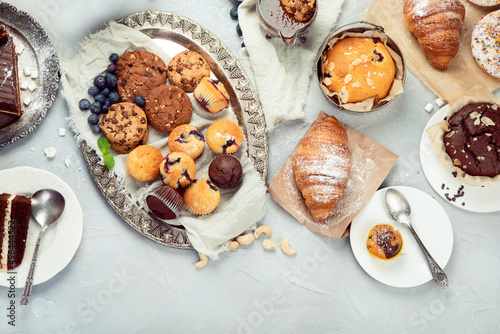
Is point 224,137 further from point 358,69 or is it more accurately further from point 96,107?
point 358,69

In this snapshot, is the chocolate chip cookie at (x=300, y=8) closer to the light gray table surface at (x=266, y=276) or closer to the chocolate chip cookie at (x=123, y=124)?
the light gray table surface at (x=266, y=276)

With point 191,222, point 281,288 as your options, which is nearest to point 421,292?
point 281,288

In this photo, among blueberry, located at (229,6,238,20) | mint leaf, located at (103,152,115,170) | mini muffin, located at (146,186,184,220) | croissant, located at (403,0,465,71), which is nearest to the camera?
mini muffin, located at (146,186,184,220)

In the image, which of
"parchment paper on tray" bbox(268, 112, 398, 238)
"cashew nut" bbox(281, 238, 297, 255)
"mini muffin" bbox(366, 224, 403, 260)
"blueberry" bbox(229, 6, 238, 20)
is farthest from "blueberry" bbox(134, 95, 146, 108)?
"mini muffin" bbox(366, 224, 403, 260)

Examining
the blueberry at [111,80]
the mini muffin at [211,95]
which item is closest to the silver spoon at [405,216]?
the mini muffin at [211,95]

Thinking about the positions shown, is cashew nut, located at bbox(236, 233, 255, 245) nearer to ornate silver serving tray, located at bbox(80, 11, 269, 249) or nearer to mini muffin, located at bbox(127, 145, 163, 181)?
ornate silver serving tray, located at bbox(80, 11, 269, 249)

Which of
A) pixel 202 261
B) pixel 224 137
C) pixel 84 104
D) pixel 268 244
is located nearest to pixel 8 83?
pixel 84 104
